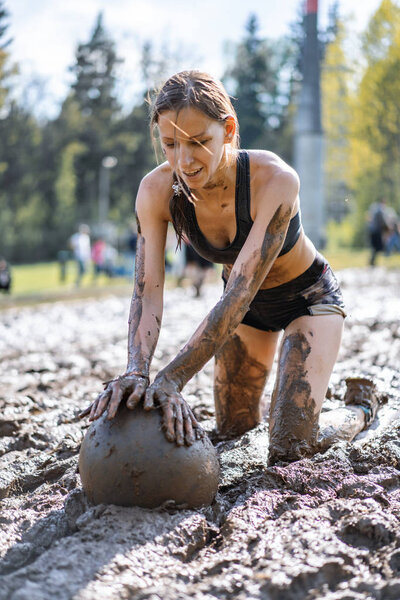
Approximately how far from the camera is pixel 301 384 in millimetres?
3918

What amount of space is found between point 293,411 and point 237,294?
84 cm

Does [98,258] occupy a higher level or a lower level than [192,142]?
lower

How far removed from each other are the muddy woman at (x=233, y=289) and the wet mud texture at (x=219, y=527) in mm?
249

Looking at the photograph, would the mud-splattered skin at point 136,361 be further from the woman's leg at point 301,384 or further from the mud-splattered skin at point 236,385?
the mud-splattered skin at point 236,385

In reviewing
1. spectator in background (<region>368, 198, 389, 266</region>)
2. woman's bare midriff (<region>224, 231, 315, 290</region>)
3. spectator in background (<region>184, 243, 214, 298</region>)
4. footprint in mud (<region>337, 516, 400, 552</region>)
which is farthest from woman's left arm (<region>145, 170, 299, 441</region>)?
spectator in background (<region>368, 198, 389, 266</region>)

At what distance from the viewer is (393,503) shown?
3178 millimetres

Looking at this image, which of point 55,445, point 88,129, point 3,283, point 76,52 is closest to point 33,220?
point 88,129

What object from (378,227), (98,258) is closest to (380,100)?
(378,227)

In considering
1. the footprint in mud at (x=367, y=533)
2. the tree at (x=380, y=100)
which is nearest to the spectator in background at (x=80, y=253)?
the footprint in mud at (x=367, y=533)

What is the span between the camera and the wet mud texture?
97.8 inches

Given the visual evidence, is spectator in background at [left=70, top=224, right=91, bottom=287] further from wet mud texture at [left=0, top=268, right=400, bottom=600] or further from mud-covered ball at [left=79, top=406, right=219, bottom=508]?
mud-covered ball at [left=79, top=406, right=219, bottom=508]

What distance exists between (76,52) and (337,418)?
193 ft

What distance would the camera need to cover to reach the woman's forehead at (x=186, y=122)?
3.22m

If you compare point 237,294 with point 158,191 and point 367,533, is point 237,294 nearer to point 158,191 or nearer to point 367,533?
point 158,191
